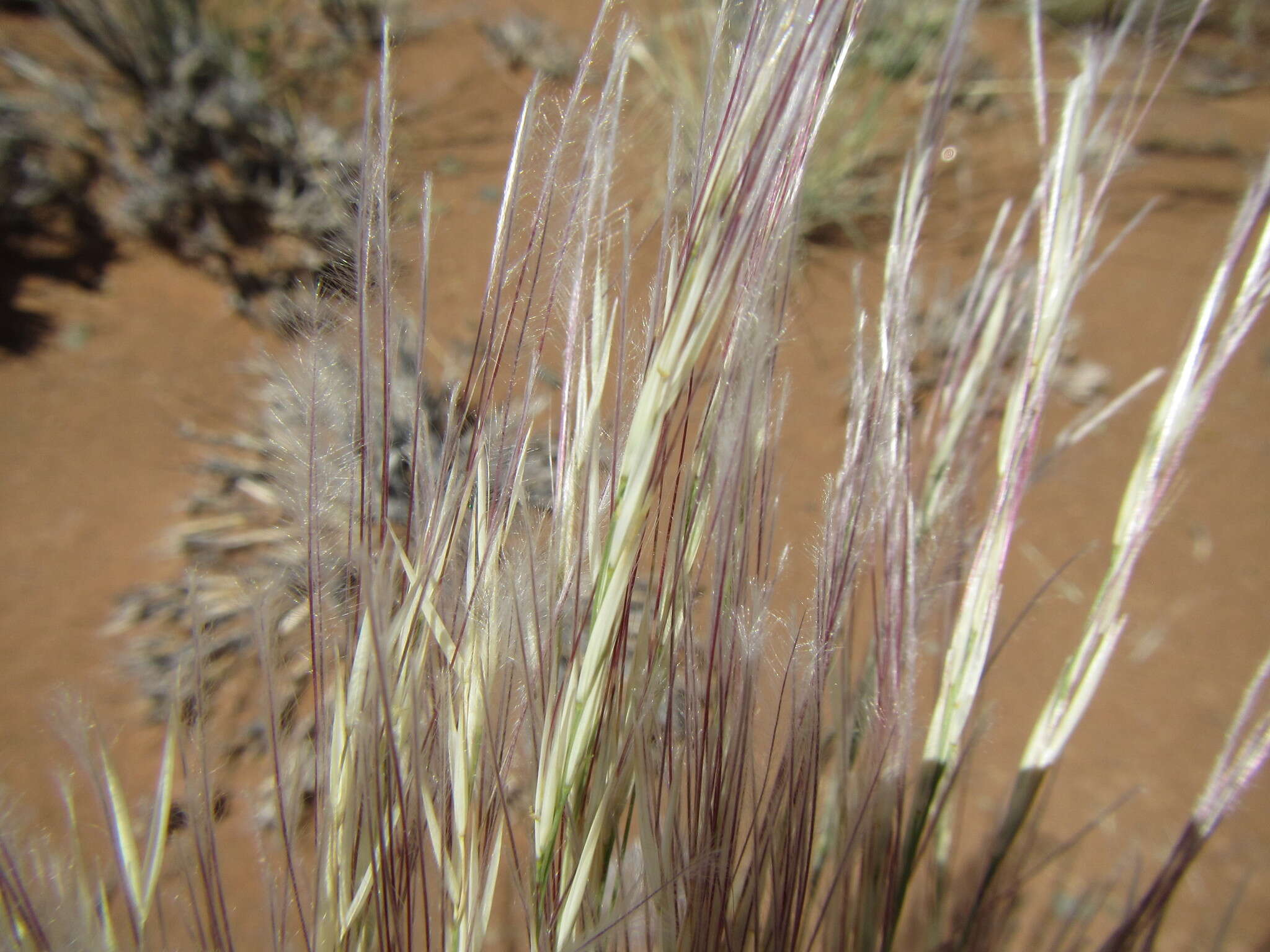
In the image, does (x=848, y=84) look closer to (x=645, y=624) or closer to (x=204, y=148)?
(x=204, y=148)

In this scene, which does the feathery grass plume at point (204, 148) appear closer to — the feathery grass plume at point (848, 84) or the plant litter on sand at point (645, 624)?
the feathery grass plume at point (848, 84)

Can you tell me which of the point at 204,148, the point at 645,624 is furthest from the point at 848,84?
the point at 645,624

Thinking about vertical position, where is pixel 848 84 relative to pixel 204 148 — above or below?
above

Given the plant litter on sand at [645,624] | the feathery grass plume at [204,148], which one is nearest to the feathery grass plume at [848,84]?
the feathery grass plume at [204,148]

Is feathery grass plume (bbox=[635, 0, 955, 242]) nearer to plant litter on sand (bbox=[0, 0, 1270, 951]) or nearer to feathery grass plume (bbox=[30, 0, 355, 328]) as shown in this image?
feathery grass plume (bbox=[30, 0, 355, 328])

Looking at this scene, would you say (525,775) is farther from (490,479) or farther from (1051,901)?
(1051,901)

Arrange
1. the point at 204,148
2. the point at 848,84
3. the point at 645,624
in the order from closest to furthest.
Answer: the point at 645,624
the point at 204,148
the point at 848,84
